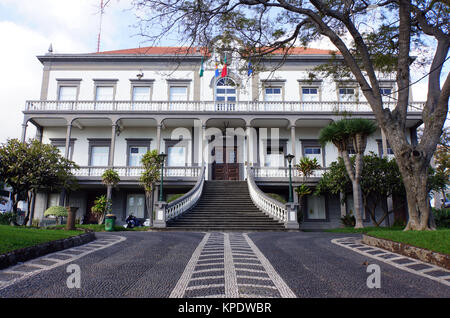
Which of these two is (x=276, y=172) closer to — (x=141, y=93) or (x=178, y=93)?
(x=178, y=93)

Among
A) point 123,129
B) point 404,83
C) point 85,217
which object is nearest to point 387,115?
point 404,83

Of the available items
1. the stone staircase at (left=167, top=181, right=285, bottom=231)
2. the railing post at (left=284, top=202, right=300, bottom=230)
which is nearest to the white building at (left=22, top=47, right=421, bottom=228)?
the stone staircase at (left=167, top=181, right=285, bottom=231)

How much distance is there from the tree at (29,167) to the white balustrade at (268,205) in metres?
9.93

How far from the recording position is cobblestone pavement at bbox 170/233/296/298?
11.3ft

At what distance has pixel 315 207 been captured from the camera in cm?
1930

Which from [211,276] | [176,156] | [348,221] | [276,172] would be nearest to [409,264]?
[211,276]

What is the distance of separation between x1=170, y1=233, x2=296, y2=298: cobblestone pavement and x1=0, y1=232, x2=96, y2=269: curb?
9.04ft

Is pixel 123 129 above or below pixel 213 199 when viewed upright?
above

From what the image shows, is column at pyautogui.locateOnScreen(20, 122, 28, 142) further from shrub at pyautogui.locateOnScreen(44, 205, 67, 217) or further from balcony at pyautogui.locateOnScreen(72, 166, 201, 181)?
shrub at pyautogui.locateOnScreen(44, 205, 67, 217)

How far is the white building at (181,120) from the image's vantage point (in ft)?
62.2

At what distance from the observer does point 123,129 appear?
20.7 metres

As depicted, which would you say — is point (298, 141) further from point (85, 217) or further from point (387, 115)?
point (85, 217)

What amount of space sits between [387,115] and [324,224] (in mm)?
12062
